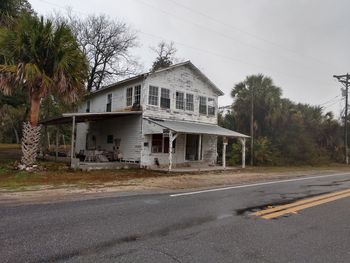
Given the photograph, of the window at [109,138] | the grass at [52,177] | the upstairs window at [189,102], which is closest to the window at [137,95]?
the upstairs window at [189,102]

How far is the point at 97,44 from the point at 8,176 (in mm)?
24438

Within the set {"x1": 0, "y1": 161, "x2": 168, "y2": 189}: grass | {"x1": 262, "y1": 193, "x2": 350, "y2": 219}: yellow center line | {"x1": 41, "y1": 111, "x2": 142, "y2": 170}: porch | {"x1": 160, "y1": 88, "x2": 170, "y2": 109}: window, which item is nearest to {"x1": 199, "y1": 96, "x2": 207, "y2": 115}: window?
→ {"x1": 160, "y1": 88, "x2": 170, "y2": 109}: window

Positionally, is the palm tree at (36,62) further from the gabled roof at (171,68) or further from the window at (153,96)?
the window at (153,96)

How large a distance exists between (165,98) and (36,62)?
8.54 metres

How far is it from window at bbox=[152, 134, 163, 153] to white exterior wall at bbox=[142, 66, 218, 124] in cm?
128

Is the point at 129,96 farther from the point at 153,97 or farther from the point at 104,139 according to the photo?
the point at 104,139

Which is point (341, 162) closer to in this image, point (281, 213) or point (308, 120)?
point (308, 120)

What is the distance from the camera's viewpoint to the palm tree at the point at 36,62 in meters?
13.6

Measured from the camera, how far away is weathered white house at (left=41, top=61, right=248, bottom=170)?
63.5 feet

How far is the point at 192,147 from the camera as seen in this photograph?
22141 millimetres

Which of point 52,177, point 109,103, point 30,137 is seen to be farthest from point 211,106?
point 52,177

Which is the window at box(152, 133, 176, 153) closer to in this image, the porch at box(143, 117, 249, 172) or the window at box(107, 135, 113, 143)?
the porch at box(143, 117, 249, 172)

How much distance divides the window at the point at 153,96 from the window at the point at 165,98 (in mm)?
387

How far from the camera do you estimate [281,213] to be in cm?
666
